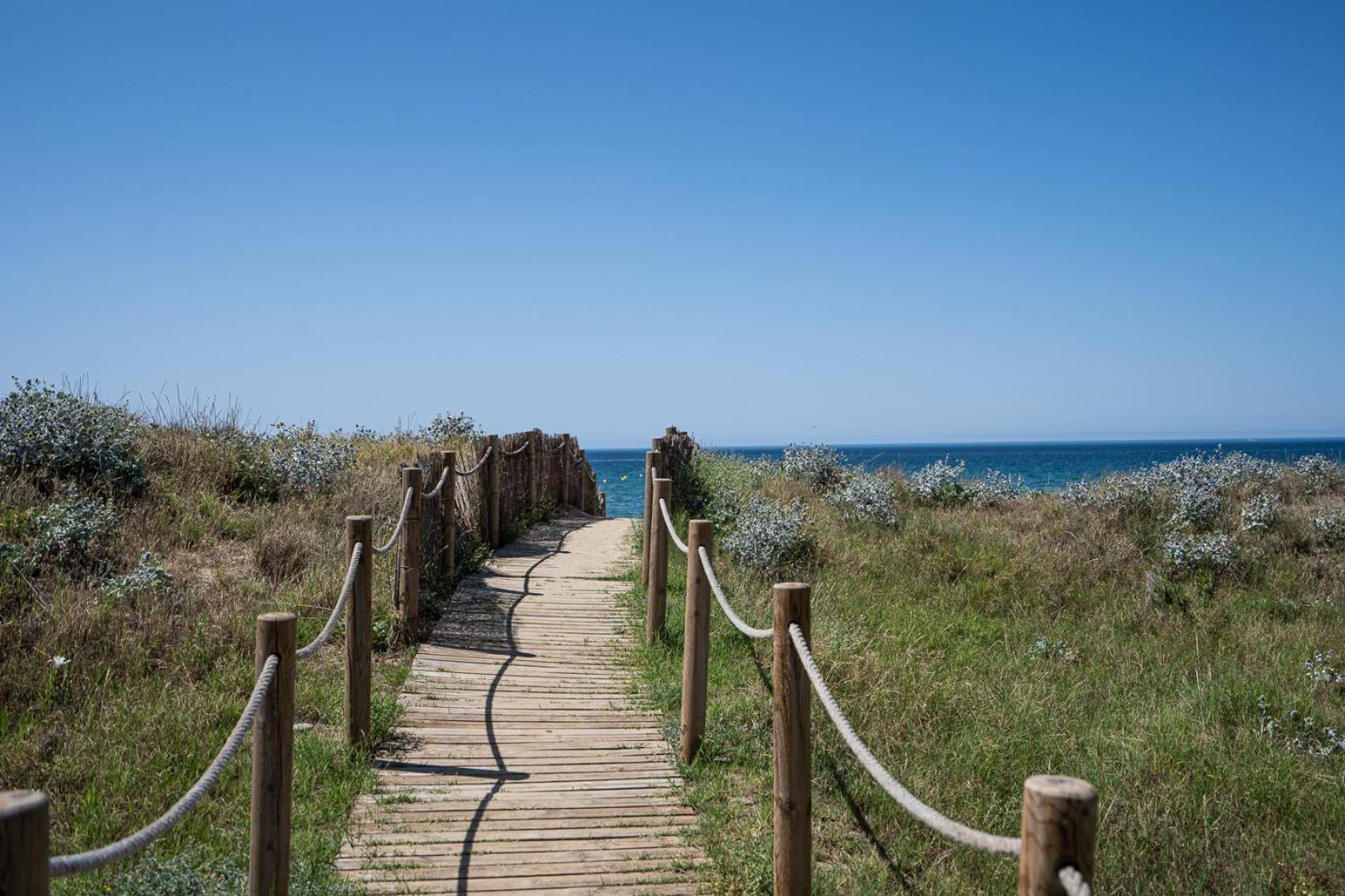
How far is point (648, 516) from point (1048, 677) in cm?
442

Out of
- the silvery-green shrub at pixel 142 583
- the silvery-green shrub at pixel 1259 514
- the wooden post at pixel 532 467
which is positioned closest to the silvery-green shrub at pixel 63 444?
the silvery-green shrub at pixel 142 583

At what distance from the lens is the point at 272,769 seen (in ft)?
12.0

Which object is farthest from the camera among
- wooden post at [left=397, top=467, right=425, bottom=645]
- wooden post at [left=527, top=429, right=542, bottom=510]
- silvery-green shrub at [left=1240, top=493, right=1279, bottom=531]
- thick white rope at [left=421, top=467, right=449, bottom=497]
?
wooden post at [left=527, top=429, right=542, bottom=510]

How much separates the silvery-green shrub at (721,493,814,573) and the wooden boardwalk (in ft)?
6.94

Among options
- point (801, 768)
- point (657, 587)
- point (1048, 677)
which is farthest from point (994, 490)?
point (801, 768)

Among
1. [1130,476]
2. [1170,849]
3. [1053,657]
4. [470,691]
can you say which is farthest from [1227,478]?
[470,691]

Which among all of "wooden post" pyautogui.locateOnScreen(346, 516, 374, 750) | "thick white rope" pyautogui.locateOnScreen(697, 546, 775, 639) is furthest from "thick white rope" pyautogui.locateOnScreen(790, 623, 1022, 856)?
"wooden post" pyautogui.locateOnScreen(346, 516, 374, 750)

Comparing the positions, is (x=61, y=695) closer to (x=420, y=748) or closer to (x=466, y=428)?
(x=420, y=748)

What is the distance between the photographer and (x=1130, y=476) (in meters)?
16.0

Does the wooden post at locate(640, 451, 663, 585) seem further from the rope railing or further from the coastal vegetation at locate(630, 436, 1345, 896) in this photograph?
the rope railing

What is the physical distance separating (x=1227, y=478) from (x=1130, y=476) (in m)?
1.99

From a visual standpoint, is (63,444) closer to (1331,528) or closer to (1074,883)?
(1074,883)

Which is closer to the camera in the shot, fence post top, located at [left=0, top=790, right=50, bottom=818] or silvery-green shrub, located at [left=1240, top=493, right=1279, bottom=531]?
fence post top, located at [left=0, top=790, right=50, bottom=818]

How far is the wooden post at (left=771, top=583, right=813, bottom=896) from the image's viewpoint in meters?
3.79
